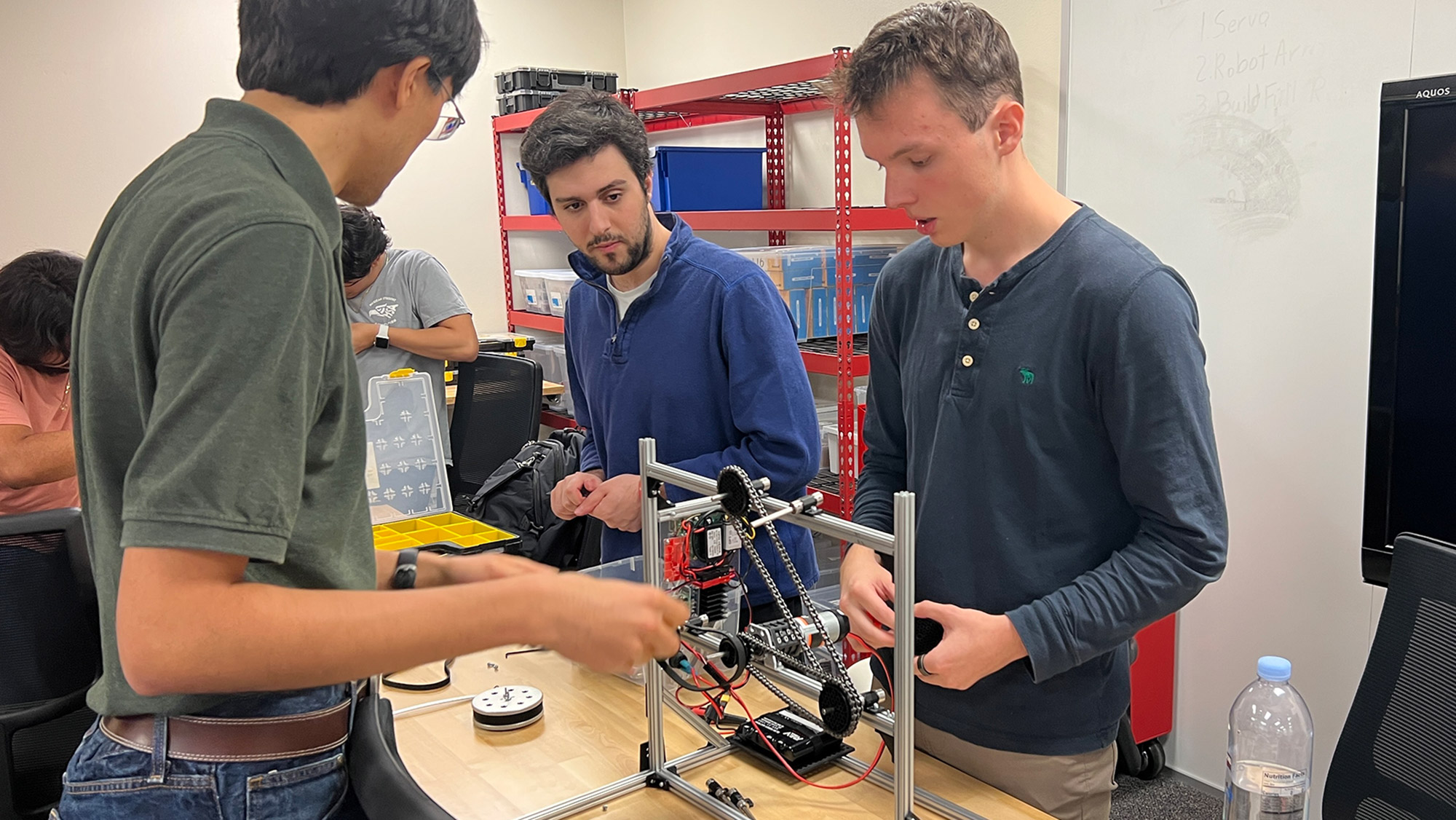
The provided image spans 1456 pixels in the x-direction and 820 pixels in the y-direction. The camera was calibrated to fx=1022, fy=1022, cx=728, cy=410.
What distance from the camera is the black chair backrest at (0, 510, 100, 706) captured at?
5.59 feet

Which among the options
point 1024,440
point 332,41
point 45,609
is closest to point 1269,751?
point 1024,440

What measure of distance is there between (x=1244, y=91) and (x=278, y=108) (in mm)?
2274

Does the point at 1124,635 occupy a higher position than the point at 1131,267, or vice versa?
the point at 1131,267

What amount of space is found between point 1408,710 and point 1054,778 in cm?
46

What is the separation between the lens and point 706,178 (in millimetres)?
3691

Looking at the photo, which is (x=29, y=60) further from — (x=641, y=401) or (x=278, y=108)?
(x=278, y=108)

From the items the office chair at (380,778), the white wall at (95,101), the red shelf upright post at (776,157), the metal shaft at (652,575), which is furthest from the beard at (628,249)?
the white wall at (95,101)

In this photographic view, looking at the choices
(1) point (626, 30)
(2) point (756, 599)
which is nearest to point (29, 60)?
(1) point (626, 30)

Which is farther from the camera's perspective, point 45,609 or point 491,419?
point 491,419

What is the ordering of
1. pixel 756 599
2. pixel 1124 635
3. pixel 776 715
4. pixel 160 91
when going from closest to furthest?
pixel 1124 635, pixel 776 715, pixel 756 599, pixel 160 91

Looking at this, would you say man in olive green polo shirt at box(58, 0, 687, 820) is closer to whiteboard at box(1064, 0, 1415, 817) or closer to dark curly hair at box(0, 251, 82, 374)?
dark curly hair at box(0, 251, 82, 374)

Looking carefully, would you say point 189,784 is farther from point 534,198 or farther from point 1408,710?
point 534,198

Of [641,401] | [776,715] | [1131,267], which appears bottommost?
[776,715]

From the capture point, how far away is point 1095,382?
3.88 ft
